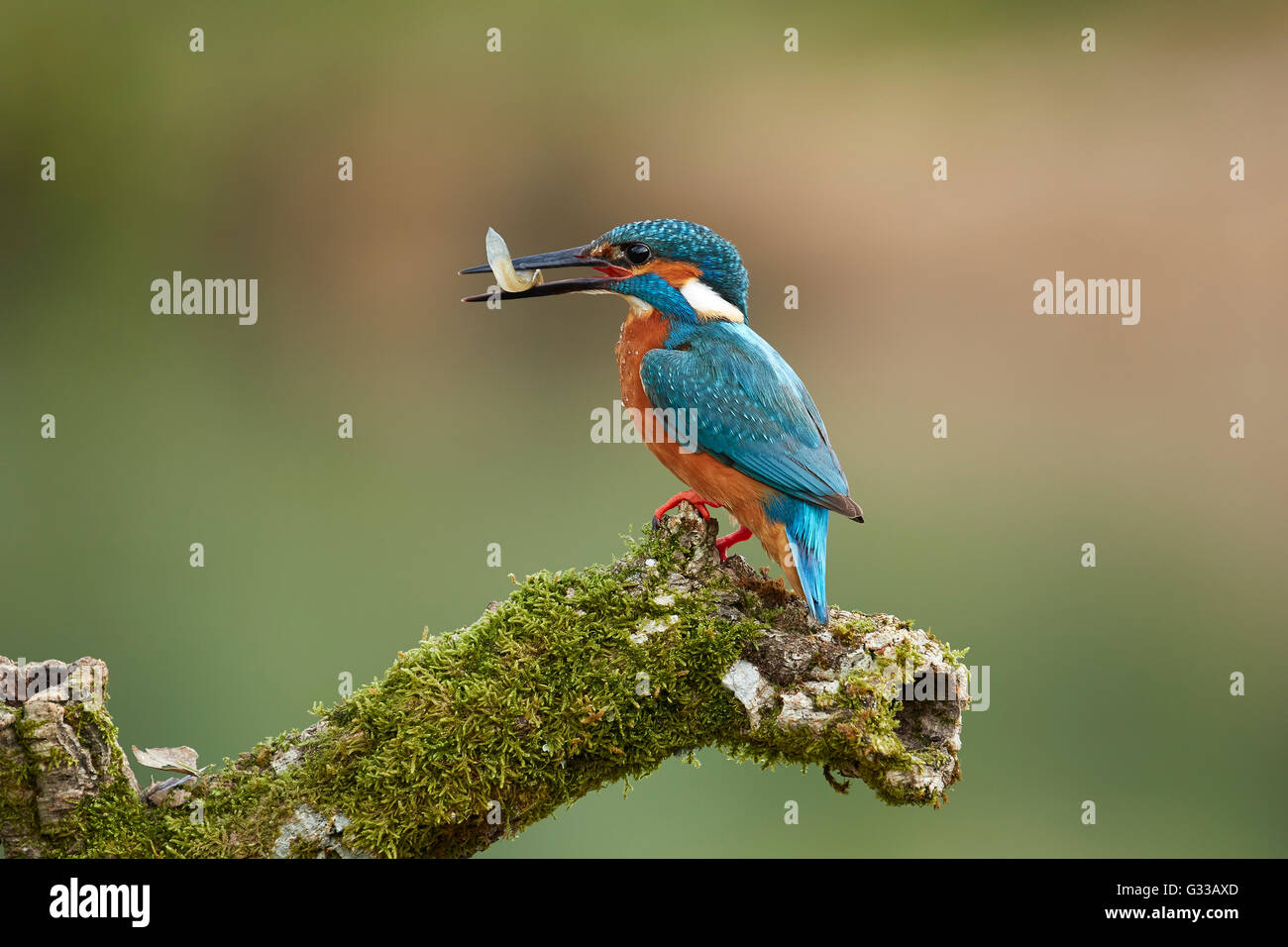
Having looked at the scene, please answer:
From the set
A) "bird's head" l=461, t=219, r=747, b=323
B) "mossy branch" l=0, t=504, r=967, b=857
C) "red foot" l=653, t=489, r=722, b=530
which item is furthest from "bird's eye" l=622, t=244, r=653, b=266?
"mossy branch" l=0, t=504, r=967, b=857

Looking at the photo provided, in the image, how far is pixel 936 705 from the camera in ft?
7.35

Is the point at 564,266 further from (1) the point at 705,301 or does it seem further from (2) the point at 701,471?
(2) the point at 701,471

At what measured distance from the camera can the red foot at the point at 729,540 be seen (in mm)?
2549

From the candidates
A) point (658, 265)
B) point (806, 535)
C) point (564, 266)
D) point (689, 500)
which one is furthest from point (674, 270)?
point (806, 535)

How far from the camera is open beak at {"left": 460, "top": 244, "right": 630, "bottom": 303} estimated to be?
8.96 ft

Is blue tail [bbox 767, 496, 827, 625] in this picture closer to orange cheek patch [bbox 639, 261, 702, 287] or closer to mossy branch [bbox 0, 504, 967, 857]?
mossy branch [bbox 0, 504, 967, 857]

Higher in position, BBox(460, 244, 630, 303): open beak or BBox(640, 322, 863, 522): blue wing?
BBox(460, 244, 630, 303): open beak

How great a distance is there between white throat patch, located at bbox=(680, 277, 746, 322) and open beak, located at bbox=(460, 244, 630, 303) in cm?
17

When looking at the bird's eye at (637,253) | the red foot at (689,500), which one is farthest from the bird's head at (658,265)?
the red foot at (689,500)

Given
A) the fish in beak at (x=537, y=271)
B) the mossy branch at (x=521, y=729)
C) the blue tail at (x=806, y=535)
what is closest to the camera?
the mossy branch at (x=521, y=729)

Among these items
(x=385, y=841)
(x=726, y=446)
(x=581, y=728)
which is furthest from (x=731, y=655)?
(x=385, y=841)

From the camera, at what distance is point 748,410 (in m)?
2.62

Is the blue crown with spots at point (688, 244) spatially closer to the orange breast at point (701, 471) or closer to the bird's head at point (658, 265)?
the bird's head at point (658, 265)

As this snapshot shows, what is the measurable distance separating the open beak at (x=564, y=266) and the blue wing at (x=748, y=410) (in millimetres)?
238
